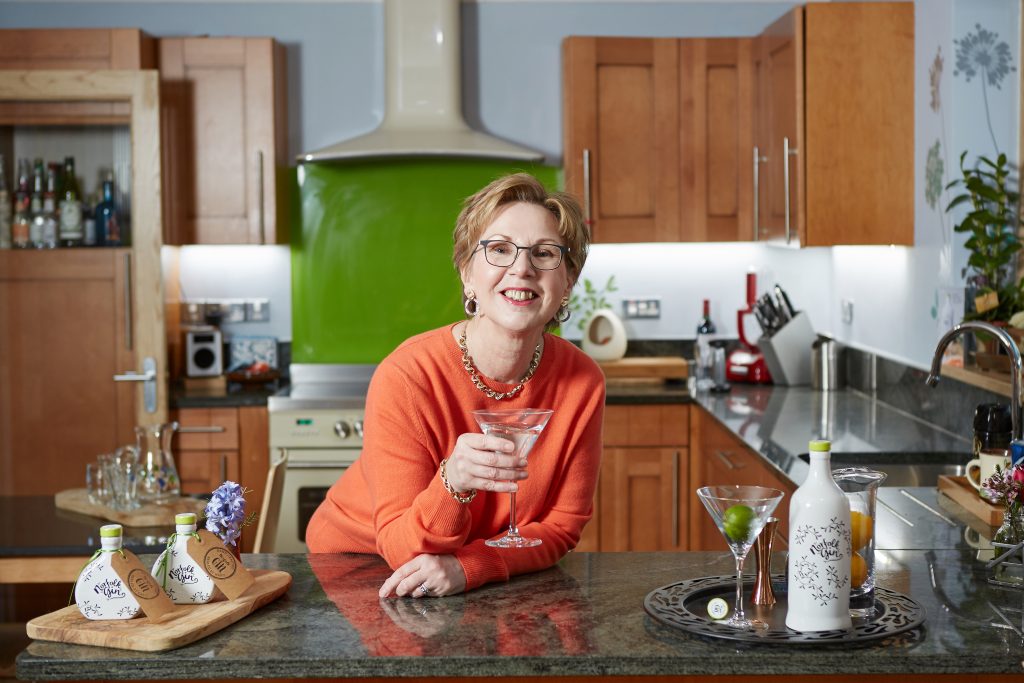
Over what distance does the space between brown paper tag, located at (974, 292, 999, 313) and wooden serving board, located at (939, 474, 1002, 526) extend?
2.01ft

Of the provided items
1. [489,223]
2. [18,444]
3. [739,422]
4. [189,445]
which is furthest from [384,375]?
[18,444]

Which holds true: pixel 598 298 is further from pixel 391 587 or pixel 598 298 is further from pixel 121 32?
pixel 391 587

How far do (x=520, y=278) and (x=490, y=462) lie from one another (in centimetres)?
34

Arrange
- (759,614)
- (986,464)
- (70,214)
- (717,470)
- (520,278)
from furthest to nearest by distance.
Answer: (70,214)
(717,470)
(986,464)
(520,278)
(759,614)

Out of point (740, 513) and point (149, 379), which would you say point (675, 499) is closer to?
point (149, 379)

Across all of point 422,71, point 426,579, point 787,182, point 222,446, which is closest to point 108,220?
point 222,446

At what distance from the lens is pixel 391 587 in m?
1.78

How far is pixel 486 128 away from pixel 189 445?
5.63 feet

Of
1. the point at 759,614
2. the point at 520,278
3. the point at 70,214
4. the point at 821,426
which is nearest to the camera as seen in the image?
the point at 759,614

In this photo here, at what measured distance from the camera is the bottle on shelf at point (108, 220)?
4.47 metres

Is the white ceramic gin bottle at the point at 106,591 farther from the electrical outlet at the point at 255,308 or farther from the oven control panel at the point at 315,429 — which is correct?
the electrical outlet at the point at 255,308

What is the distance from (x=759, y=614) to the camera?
166 centimetres

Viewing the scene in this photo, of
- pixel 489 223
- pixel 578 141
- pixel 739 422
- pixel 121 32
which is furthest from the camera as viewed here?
pixel 578 141

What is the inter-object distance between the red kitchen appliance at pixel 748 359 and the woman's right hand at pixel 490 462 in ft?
10.4
